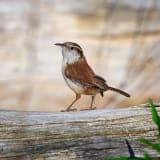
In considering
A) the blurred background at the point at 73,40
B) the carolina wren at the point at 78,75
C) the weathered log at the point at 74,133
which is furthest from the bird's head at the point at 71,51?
the blurred background at the point at 73,40

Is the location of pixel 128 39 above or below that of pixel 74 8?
below

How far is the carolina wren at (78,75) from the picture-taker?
3.09m

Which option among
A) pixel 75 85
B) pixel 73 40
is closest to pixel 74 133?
pixel 75 85

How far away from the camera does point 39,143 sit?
287 cm

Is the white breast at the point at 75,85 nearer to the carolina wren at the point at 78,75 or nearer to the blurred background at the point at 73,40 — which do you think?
the carolina wren at the point at 78,75

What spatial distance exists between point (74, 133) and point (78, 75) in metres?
0.27

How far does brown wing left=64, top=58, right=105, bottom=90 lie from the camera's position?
10.1 ft

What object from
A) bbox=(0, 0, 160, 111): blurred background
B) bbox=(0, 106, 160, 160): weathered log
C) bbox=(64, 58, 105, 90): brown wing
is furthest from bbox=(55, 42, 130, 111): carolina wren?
bbox=(0, 0, 160, 111): blurred background

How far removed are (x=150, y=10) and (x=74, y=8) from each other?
0.71 m

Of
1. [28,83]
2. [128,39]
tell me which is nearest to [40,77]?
[28,83]

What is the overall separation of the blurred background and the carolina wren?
2737mm

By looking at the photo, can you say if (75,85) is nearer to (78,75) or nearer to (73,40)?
(78,75)

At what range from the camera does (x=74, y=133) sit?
2.92 meters

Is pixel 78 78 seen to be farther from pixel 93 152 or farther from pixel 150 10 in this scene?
pixel 150 10
